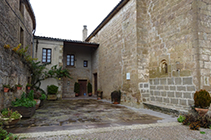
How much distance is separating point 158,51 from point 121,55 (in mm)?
2524

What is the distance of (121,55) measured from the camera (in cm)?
859

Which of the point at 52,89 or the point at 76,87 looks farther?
the point at 76,87

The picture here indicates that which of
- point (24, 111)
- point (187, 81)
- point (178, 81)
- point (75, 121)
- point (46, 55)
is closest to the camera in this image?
point (75, 121)

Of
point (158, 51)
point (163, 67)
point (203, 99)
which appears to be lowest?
point (203, 99)

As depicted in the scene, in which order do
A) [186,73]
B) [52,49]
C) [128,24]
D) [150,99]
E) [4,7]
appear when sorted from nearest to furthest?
[4,7] < [186,73] < [150,99] < [128,24] < [52,49]

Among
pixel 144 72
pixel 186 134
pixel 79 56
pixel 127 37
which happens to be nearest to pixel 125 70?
pixel 144 72

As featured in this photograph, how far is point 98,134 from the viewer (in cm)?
328

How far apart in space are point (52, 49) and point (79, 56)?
3152 mm

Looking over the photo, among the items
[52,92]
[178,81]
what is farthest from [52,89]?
[178,81]

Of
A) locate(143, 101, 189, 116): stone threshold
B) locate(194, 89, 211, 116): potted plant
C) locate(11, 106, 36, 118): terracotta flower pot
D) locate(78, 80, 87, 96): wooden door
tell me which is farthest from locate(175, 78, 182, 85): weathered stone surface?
locate(78, 80, 87, 96): wooden door

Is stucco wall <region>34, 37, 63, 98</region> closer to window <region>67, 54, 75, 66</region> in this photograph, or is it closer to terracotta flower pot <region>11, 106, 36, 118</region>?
window <region>67, 54, 75, 66</region>

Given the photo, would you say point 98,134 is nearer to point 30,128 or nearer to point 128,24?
point 30,128

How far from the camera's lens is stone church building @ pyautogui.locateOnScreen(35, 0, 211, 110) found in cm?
490

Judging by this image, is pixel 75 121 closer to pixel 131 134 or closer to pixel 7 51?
pixel 131 134
